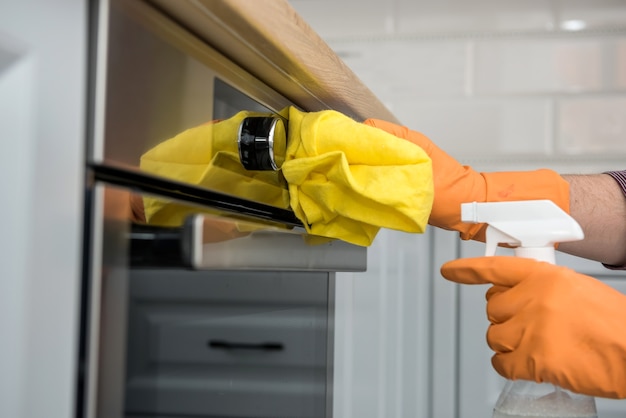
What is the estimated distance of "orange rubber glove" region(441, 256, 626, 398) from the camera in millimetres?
547

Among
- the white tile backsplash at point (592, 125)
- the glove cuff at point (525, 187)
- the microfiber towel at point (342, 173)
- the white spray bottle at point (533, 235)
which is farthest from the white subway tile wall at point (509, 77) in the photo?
Result: the microfiber towel at point (342, 173)

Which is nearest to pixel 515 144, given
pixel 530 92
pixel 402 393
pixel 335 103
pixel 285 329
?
pixel 530 92

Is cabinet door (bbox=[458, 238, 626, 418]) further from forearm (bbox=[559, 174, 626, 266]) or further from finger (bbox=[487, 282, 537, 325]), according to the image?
finger (bbox=[487, 282, 537, 325])

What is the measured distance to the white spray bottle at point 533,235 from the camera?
53cm

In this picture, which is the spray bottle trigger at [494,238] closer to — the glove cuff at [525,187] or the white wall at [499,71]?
the glove cuff at [525,187]

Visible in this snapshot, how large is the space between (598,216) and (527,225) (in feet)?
1.09

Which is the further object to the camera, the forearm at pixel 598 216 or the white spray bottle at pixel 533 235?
the forearm at pixel 598 216

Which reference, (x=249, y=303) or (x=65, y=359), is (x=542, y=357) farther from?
(x=65, y=359)

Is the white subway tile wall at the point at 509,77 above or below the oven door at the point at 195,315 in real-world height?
above

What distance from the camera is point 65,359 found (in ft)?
0.97

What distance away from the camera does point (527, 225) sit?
1.75ft

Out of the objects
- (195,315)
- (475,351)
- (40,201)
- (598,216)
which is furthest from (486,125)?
(40,201)

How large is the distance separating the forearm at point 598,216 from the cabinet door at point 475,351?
1.23 ft

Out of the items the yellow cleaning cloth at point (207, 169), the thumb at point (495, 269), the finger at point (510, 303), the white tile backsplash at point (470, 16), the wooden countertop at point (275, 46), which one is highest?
the white tile backsplash at point (470, 16)
